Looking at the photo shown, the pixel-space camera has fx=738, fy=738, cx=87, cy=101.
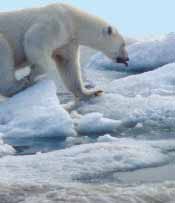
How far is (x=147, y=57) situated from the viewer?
14.6m

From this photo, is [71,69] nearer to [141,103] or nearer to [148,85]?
[148,85]

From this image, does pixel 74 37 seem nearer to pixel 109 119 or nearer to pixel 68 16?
pixel 68 16

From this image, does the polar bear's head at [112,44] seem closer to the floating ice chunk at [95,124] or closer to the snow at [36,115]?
the snow at [36,115]

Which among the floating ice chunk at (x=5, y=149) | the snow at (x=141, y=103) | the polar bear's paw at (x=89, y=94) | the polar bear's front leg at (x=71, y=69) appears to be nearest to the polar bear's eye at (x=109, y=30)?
the polar bear's front leg at (x=71, y=69)

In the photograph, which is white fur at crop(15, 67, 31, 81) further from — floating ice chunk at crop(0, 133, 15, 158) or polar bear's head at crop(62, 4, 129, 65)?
floating ice chunk at crop(0, 133, 15, 158)

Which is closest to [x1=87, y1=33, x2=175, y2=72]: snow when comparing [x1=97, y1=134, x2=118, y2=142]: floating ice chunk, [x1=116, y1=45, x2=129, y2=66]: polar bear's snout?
[x1=116, y1=45, x2=129, y2=66]: polar bear's snout

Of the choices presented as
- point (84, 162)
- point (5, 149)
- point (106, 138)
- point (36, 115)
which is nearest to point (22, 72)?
point (36, 115)

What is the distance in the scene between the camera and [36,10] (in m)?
9.34

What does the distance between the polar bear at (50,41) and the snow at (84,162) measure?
2.63m

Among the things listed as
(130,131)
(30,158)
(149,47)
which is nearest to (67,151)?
(30,158)

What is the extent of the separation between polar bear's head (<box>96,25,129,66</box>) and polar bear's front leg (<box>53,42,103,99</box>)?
478mm

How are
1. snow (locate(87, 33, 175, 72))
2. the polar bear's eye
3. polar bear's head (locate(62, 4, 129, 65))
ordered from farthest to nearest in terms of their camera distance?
snow (locate(87, 33, 175, 72))
the polar bear's eye
polar bear's head (locate(62, 4, 129, 65))

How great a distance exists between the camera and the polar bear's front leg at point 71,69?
940cm

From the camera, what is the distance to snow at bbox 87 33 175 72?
14.5 meters
